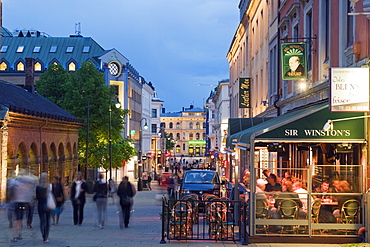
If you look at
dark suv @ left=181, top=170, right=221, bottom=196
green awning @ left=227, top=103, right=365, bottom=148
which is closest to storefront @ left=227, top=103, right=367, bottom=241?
green awning @ left=227, top=103, right=365, bottom=148

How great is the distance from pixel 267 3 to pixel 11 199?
21.9 m

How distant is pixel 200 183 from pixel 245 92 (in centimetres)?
1469

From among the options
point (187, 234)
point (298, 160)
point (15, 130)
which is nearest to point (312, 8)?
point (298, 160)

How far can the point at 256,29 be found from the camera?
130ft

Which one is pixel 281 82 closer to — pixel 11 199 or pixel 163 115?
pixel 11 199

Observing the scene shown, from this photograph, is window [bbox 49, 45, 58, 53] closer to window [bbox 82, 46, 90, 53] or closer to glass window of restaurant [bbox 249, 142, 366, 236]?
window [bbox 82, 46, 90, 53]

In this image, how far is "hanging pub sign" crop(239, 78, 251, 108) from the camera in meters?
40.3

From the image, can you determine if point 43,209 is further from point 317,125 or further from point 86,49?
point 86,49

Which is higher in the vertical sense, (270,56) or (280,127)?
(270,56)

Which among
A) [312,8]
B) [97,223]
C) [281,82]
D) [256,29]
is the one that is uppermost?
[256,29]

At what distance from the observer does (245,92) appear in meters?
40.5

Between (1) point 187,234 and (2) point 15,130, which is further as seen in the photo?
(2) point 15,130

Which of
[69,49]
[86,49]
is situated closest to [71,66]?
[86,49]

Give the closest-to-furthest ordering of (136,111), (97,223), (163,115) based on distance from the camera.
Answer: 1. (97,223)
2. (136,111)
3. (163,115)
